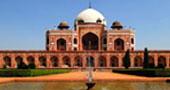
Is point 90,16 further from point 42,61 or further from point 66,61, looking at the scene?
point 42,61

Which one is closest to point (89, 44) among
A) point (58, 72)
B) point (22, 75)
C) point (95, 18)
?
point (95, 18)

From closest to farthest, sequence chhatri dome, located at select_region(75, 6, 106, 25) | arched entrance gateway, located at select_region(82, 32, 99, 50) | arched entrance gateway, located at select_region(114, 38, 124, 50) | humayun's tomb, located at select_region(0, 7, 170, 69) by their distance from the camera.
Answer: humayun's tomb, located at select_region(0, 7, 170, 69), arched entrance gateway, located at select_region(114, 38, 124, 50), arched entrance gateway, located at select_region(82, 32, 99, 50), chhatri dome, located at select_region(75, 6, 106, 25)

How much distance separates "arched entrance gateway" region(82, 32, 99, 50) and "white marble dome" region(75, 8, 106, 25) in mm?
3908

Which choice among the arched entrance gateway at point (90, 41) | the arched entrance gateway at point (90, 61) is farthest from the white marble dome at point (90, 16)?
the arched entrance gateway at point (90, 61)

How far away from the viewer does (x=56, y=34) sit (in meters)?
50.8

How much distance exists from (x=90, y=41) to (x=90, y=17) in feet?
19.3

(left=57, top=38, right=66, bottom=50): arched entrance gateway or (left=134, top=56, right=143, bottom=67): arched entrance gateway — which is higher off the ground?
(left=57, top=38, right=66, bottom=50): arched entrance gateway

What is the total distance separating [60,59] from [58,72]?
40.9 ft

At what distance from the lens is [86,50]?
151ft

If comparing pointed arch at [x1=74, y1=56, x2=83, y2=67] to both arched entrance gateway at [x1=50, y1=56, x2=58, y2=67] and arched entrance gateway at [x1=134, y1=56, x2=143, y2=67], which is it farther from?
arched entrance gateway at [x1=134, y1=56, x2=143, y2=67]

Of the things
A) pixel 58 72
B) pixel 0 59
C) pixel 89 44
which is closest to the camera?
pixel 58 72

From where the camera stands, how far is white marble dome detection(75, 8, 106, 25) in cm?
5551

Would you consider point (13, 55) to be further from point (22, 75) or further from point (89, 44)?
point (22, 75)

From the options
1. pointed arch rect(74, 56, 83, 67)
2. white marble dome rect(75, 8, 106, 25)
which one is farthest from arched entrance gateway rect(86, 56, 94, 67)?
white marble dome rect(75, 8, 106, 25)
